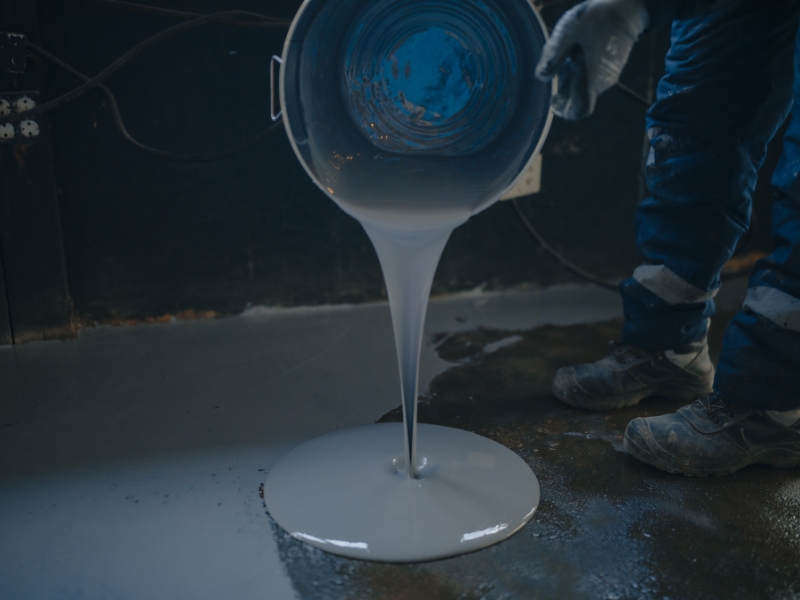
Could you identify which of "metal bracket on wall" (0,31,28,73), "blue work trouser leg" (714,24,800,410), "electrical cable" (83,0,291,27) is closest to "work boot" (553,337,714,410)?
"blue work trouser leg" (714,24,800,410)

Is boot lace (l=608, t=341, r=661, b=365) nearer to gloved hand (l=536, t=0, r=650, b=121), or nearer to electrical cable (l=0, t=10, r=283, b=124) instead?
gloved hand (l=536, t=0, r=650, b=121)

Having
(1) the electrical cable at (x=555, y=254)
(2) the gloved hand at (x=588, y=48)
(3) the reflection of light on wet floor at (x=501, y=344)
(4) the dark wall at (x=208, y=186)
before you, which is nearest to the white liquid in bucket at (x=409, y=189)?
(2) the gloved hand at (x=588, y=48)

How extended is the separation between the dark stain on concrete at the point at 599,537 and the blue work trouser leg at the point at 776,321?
18 cm

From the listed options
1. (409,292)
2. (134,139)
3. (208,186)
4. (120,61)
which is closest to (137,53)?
(120,61)

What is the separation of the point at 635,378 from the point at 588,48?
81 centimetres

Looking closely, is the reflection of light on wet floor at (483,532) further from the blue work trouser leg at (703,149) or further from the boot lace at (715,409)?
the blue work trouser leg at (703,149)

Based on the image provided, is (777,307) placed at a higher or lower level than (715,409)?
higher

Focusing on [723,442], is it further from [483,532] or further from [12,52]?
[12,52]

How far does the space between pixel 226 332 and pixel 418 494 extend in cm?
101

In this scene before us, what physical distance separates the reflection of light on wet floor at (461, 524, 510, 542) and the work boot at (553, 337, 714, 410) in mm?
523

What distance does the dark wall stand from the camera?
5.97ft

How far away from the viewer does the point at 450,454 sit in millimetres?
1258

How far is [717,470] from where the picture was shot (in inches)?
48.8

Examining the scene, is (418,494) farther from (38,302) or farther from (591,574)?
(38,302)
